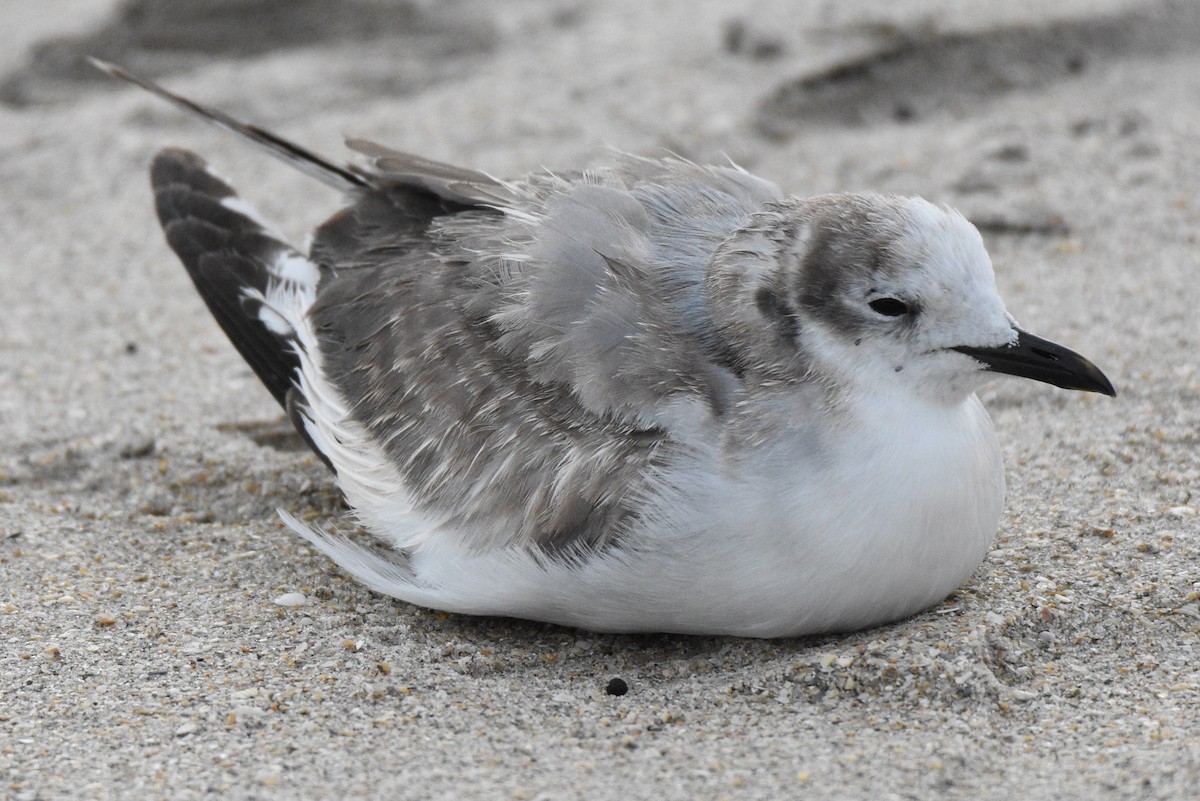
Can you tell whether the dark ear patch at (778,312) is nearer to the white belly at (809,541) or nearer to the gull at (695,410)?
the gull at (695,410)

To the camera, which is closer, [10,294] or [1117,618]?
[1117,618]

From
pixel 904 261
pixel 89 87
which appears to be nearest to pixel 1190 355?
pixel 904 261

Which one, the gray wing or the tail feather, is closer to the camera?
the gray wing

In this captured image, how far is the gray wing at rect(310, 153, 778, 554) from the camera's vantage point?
11.9 ft

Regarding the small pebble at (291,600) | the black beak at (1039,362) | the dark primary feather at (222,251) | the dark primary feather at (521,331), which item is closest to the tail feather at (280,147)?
the dark primary feather at (521,331)

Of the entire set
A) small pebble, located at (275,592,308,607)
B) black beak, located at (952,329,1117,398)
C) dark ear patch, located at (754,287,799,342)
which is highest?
dark ear patch, located at (754,287,799,342)

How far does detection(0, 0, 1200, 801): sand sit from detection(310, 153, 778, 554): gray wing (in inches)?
16.3

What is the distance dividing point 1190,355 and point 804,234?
2.11 m

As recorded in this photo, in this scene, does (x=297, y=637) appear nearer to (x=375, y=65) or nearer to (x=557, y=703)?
(x=557, y=703)

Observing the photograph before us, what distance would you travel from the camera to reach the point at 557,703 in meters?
3.54

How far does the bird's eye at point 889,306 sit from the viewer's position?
3.50 metres

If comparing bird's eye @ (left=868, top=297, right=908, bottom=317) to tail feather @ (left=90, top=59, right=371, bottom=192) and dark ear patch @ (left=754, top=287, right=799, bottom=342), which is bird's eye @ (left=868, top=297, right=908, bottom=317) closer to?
Result: dark ear patch @ (left=754, top=287, right=799, bottom=342)

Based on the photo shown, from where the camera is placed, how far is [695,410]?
3555mm

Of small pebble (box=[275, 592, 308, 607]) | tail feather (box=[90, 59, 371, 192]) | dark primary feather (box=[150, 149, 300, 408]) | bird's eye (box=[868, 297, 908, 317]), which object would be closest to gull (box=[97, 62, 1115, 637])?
bird's eye (box=[868, 297, 908, 317])
